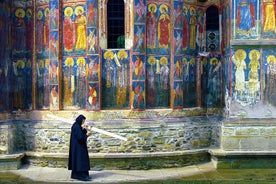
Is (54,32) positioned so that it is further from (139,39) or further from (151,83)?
(151,83)

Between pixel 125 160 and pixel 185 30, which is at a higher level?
pixel 185 30

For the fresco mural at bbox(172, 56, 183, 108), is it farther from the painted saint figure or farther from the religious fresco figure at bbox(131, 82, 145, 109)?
the painted saint figure

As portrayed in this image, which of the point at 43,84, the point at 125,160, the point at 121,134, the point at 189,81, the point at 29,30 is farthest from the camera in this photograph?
the point at 189,81

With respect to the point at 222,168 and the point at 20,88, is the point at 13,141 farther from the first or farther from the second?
the point at 222,168

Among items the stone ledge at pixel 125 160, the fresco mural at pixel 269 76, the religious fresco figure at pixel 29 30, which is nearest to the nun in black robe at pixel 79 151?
the stone ledge at pixel 125 160

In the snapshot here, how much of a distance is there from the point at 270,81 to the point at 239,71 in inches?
45.7

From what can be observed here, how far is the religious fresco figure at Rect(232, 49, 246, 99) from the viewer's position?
15533 millimetres

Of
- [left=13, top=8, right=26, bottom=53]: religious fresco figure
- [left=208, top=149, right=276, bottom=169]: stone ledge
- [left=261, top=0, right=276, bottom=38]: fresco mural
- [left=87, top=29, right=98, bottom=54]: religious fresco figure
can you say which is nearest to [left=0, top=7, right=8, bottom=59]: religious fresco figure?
[left=13, top=8, right=26, bottom=53]: religious fresco figure

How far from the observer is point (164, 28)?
15.6 metres

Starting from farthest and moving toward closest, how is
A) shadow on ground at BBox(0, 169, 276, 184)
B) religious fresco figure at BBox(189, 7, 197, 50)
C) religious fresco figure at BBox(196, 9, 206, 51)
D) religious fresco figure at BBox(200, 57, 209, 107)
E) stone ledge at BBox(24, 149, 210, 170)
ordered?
religious fresco figure at BBox(200, 57, 209, 107) < religious fresco figure at BBox(196, 9, 206, 51) < religious fresco figure at BBox(189, 7, 197, 50) < stone ledge at BBox(24, 149, 210, 170) < shadow on ground at BBox(0, 169, 276, 184)

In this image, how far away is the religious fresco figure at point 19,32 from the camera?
16.3 meters

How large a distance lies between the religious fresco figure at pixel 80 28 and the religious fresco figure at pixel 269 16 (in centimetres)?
634

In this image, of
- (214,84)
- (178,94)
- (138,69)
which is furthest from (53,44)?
(214,84)

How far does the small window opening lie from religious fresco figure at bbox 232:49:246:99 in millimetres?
4047
